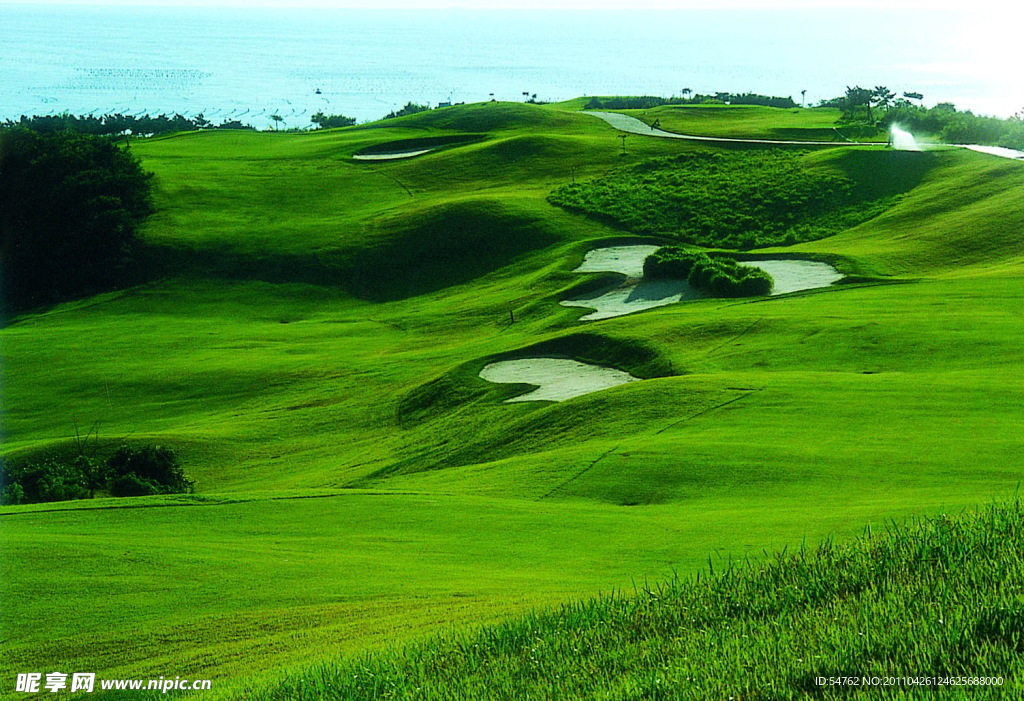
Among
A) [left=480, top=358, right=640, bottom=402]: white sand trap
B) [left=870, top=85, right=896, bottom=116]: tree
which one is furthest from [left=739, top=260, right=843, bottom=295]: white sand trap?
[left=870, top=85, right=896, bottom=116]: tree

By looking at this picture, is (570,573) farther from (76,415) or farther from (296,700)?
(76,415)

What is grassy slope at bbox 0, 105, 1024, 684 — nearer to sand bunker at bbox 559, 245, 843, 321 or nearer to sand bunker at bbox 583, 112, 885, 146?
sand bunker at bbox 559, 245, 843, 321

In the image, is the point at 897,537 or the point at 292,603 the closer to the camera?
the point at 897,537

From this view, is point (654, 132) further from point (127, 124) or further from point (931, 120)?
point (127, 124)

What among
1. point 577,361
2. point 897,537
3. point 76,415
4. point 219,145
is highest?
point 219,145

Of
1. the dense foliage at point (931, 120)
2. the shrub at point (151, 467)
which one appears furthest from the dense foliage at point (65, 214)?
the dense foliage at point (931, 120)

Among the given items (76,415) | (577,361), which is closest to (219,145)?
(76,415)
